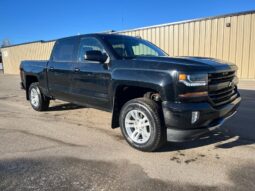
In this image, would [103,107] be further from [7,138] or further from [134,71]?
[7,138]

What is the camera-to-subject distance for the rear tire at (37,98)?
732cm

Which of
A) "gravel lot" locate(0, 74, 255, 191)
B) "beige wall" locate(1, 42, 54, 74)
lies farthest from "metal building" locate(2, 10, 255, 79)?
"beige wall" locate(1, 42, 54, 74)

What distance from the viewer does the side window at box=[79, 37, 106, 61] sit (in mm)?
5104

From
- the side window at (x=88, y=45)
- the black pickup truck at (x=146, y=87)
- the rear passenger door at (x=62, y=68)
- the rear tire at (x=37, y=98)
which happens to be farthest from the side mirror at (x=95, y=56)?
the rear tire at (x=37, y=98)

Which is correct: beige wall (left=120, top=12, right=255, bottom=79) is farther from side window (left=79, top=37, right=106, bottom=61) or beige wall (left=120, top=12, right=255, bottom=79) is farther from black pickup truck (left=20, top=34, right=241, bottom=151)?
side window (left=79, top=37, right=106, bottom=61)

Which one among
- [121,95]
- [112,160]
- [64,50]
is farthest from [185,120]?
[64,50]

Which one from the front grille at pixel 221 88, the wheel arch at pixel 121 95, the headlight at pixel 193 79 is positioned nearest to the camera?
the headlight at pixel 193 79

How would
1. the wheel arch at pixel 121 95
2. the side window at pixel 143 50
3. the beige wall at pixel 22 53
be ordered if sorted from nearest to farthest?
the wheel arch at pixel 121 95 < the side window at pixel 143 50 < the beige wall at pixel 22 53

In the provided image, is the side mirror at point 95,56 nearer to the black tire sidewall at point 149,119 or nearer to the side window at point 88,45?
the side window at point 88,45

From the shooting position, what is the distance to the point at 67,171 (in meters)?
3.62

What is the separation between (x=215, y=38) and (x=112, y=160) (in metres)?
9.98

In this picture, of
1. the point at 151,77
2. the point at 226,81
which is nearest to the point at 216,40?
the point at 226,81

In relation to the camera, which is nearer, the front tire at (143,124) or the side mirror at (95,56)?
the front tire at (143,124)

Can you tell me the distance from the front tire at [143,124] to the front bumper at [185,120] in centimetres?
18
